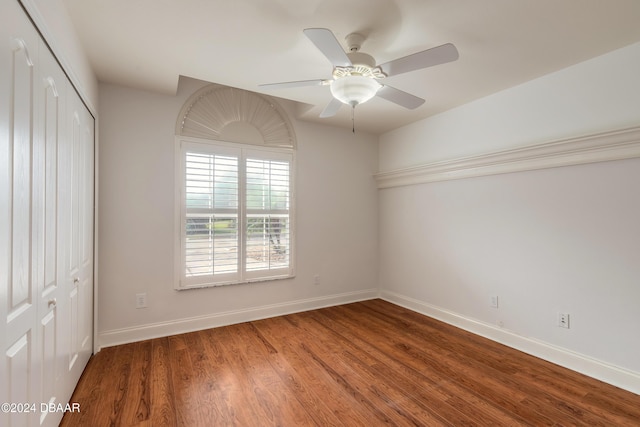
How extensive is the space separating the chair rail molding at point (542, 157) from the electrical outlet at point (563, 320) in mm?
1288

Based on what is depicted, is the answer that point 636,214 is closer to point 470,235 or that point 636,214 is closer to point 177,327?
point 470,235

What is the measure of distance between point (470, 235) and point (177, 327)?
3.32 m

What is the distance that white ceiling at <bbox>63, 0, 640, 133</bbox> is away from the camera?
1.80 metres

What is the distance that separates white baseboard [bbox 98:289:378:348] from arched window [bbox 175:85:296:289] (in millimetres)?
375

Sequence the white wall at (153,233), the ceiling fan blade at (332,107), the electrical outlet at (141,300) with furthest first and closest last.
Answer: the electrical outlet at (141,300)
the white wall at (153,233)
the ceiling fan blade at (332,107)

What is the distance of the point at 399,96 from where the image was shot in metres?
2.24

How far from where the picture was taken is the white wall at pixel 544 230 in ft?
7.27

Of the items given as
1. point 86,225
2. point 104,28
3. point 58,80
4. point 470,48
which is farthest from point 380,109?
point 86,225

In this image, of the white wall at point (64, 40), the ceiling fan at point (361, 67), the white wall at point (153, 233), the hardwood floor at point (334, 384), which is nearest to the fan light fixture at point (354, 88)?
the ceiling fan at point (361, 67)

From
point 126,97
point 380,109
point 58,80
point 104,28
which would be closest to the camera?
point 58,80

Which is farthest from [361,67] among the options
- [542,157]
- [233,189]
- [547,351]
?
[547,351]

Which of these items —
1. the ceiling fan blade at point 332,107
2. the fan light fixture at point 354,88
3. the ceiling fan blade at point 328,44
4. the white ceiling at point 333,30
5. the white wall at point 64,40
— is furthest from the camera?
the ceiling fan blade at point 332,107

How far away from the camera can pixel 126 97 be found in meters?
2.86

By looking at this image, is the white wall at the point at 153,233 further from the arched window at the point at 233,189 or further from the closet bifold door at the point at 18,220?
the closet bifold door at the point at 18,220
